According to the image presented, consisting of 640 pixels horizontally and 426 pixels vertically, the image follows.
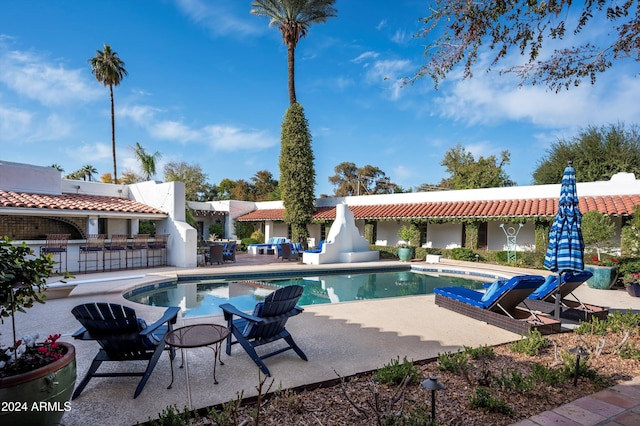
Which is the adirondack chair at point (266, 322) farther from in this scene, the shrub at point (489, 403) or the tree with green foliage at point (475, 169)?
the tree with green foliage at point (475, 169)

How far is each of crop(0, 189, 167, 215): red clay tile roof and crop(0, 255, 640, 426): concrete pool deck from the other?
6.10 meters

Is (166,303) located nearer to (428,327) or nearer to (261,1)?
(428,327)

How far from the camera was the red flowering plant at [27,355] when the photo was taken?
2.63 m

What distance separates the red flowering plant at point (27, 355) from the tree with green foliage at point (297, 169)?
2000cm

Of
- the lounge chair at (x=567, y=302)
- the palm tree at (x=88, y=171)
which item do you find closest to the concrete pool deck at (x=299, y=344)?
the lounge chair at (x=567, y=302)

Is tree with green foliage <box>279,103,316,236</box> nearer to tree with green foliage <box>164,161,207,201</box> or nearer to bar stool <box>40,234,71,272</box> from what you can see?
bar stool <box>40,234,71,272</box>

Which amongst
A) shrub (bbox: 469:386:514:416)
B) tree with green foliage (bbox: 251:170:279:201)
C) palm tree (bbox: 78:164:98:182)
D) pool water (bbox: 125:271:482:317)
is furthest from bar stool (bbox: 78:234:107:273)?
tree with green foliage (bbox: 251:170:279:201)

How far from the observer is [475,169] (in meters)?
34.0

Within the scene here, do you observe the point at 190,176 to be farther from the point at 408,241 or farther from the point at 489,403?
the point at 489,403

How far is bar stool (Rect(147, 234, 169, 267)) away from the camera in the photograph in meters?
15.3

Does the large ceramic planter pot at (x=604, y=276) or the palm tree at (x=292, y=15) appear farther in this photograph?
the palm tree at (x=292, y=15)

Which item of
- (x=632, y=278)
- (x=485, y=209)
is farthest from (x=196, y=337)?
(x=485, y=209)

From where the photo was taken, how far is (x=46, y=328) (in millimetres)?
5977

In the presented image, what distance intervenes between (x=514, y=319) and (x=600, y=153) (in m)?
29.5
